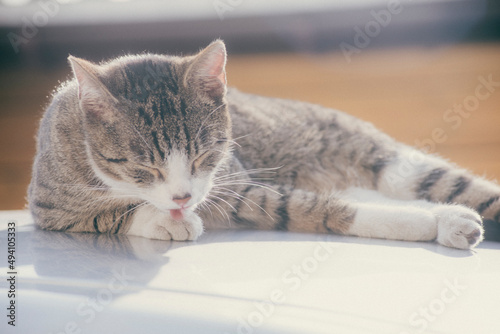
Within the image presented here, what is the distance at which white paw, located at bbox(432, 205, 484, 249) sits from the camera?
0.98 metres

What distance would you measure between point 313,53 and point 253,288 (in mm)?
1693

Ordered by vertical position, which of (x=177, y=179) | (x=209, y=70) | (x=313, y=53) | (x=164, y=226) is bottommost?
(x=164, y=226)

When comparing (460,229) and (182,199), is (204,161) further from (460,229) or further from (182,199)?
(460,229)

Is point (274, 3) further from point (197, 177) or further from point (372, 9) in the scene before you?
point (197, 177)

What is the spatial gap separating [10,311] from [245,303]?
1.08 feet

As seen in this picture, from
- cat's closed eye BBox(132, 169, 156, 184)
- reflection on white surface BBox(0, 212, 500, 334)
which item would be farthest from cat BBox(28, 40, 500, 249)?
reflection on white surface BBox(0, 212, 500, 334)

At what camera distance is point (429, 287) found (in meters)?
0.72

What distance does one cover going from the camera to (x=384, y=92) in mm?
2287

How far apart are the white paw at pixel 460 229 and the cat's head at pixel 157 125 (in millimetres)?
541

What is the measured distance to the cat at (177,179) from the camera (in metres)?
1.01

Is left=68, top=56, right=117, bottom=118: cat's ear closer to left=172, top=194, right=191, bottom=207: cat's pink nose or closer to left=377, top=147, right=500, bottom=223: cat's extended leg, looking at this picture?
left=172, top=194, right=191, bottom=207: cat's pink nose

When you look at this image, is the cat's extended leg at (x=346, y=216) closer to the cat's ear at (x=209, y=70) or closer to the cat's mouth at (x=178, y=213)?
the cat's mouth at (x=178, y=213)

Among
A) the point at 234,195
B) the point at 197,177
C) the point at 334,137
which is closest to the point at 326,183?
the point at 334,137

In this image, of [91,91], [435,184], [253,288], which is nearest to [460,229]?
[435,184]
